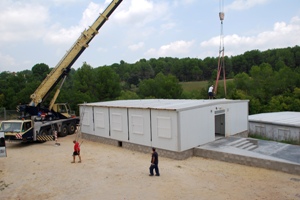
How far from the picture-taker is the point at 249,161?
1435cm

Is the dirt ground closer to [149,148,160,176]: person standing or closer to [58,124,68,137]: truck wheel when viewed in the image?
[149,148,160,176]: person standing

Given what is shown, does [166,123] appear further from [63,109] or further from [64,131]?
[63,109]

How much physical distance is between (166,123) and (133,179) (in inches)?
185

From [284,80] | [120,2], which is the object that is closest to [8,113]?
[120,2]

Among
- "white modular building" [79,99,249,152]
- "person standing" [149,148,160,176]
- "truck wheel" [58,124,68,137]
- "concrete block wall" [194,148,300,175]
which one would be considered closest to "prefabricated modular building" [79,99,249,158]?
"white modular building" [79,99,249,152]

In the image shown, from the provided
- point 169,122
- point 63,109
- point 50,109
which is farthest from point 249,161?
point 63,109

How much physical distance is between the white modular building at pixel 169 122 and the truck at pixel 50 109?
302 centimetres

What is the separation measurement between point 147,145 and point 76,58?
417 inches

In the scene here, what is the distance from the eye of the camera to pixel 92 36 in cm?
2325

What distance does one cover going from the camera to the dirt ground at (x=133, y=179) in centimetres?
1097

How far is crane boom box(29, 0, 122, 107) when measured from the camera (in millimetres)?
23031

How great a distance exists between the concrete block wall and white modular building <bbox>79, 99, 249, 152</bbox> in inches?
37.5

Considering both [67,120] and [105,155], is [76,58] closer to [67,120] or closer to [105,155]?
[67,120]

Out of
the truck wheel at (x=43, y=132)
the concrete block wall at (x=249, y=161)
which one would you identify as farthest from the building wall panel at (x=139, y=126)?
the truck wheel at (x=43, y=132)
